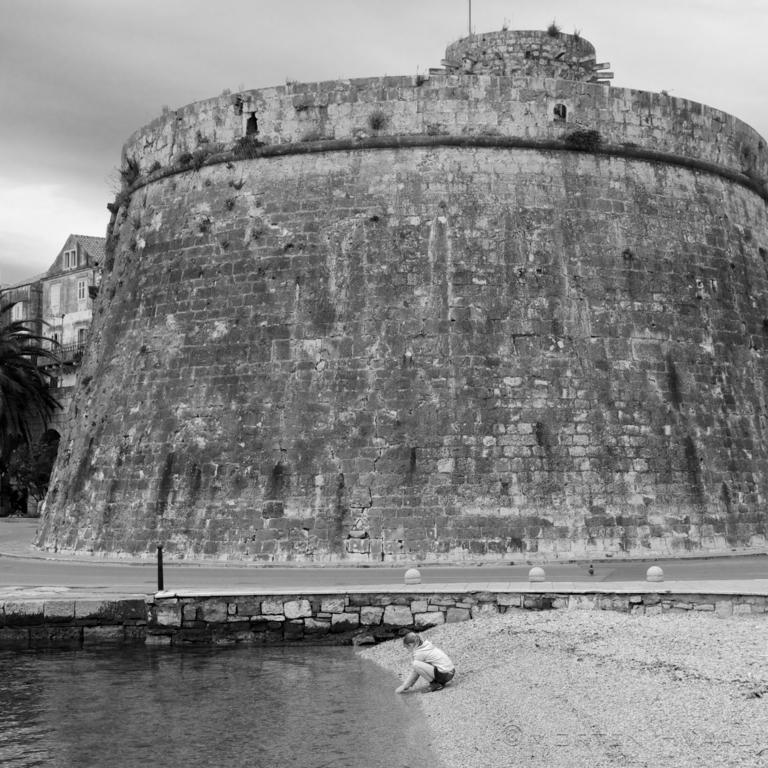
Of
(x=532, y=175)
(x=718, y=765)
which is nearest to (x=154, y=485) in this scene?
(x=532, y=175)

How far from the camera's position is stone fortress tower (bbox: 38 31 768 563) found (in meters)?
18.9

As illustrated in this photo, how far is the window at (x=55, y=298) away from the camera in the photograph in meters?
60.3

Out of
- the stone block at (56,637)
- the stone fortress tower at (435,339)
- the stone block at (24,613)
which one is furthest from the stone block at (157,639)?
the stone fortress tower at (435,339)

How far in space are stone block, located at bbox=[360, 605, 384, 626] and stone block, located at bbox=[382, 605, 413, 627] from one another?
6cm

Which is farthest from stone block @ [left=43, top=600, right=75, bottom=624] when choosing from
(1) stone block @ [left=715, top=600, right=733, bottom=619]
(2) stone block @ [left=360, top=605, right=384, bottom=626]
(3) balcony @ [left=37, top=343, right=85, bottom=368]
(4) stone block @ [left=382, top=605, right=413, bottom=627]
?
(3) balcony @ [left=37, top=343, right=85, bottom=368]

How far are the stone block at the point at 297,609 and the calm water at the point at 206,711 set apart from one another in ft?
1.27

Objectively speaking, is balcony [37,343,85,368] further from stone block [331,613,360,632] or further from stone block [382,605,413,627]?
stone block [382,605,413,627]

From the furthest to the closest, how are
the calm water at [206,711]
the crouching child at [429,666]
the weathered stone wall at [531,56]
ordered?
the weathered stone wall at [531,56] < the crouching child at [429,666] < the calm water at [206,711]

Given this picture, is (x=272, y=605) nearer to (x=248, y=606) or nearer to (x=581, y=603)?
(x=248, y=606)

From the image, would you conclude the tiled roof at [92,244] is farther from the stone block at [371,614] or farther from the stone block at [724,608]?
the stone block at [724,608]

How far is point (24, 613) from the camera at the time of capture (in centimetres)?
1516

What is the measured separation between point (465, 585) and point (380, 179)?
8078 mm

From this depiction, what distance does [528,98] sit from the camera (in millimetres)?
20656

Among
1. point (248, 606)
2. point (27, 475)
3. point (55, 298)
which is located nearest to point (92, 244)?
point (55, 298)
